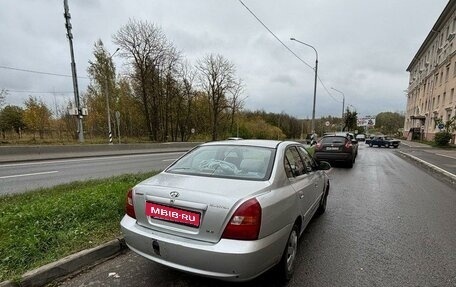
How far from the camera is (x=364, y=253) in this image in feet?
12.2

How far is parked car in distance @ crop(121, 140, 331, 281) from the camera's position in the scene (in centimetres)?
238

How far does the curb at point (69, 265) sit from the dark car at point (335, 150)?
11.0m

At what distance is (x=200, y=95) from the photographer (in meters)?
43.4

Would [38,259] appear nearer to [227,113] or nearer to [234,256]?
[234,256]

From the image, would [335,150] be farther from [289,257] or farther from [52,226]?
[52,226]

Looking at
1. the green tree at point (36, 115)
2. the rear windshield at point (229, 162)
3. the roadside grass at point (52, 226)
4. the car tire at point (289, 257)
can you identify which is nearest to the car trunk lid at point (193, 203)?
the rear windshield at point (229, 162)

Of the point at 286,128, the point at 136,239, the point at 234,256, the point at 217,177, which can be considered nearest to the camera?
the point at 234,256

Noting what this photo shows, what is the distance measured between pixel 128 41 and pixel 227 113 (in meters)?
22.1

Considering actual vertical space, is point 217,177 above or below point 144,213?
above

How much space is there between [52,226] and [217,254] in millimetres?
2880

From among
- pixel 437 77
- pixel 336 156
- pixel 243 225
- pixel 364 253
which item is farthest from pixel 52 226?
pixel 437 77

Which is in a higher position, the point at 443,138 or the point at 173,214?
the point at 173,214

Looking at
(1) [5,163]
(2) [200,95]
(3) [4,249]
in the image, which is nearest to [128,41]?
(2) [200,95]

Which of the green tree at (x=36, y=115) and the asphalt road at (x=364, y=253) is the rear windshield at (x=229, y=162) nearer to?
the asphalt road at (x=364, y=253)
